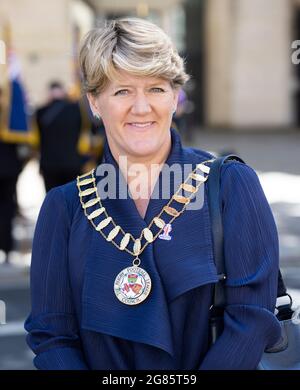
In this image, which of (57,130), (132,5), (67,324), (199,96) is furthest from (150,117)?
(199,96)

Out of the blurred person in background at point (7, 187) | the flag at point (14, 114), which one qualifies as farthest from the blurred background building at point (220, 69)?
the blurred person in background at point (7, 187)

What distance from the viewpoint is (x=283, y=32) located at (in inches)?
1251

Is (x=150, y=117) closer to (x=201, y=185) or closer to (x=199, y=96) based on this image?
(x=201, y=185)

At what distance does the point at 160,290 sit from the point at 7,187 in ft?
24.8

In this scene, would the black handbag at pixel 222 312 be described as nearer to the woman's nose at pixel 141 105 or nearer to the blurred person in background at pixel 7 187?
the woman's nose at pixel 141 105

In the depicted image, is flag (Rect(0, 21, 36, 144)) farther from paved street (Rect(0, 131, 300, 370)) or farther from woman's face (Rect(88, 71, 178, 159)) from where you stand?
woman's face (Rect(88, 71, 178, 159))

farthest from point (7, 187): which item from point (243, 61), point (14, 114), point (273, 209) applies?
point (243, 61)

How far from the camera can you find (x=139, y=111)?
97.0 inches

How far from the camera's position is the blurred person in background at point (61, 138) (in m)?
10.3

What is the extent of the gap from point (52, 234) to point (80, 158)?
26.0 ft

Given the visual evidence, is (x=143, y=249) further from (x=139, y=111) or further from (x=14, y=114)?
(x=14, y=114)

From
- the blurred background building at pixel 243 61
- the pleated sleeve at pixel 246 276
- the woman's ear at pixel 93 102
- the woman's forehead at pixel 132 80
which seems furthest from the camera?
the blurred background building at pixel 243 61

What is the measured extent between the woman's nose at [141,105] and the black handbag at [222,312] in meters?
0.23

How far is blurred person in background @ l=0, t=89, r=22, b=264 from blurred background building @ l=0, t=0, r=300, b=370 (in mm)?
1262
